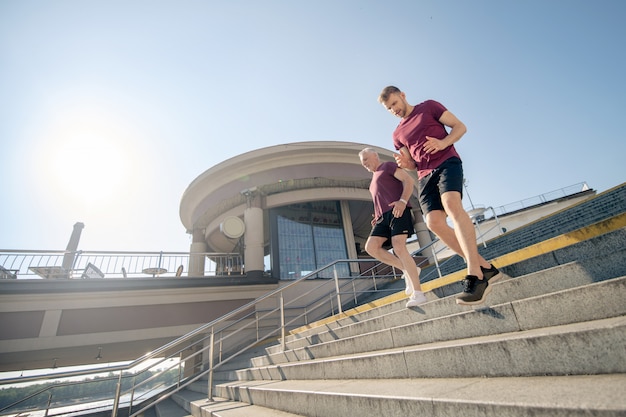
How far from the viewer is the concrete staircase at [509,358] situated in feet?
3.56

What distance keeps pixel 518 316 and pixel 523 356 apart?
396mm

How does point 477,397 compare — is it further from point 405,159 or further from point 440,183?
point 405,159

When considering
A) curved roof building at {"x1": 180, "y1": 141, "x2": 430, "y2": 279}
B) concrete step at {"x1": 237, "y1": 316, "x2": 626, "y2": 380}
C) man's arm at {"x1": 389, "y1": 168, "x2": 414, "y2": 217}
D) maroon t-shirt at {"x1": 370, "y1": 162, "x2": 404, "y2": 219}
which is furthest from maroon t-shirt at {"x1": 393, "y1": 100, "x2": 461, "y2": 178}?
curved roof building at {"x1": 180, "y1": 141, "x2": 430, "y2": 279}

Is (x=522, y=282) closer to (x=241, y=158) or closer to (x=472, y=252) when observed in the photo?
(x=472, y=252)

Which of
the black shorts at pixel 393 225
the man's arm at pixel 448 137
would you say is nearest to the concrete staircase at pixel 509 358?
the black shorts at pixel 393 225

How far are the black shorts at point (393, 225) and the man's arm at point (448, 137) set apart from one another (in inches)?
33.3

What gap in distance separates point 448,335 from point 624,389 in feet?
3.98

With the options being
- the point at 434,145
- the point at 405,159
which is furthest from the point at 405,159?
the point at 434,145

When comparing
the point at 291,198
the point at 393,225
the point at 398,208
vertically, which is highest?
the point at 291,198

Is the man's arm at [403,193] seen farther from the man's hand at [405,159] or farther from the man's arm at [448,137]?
the man's arm at [448,137]


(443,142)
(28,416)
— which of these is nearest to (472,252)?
(443,142)

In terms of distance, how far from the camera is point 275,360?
430cm

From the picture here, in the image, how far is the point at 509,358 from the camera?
1.42m

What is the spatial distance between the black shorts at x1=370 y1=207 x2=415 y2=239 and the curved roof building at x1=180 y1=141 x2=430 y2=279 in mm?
7501
